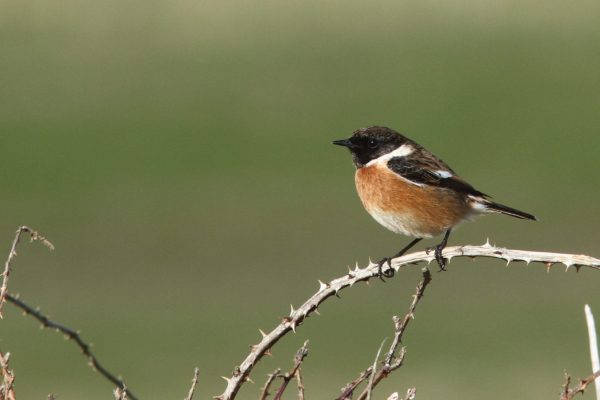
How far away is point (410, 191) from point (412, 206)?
139 mm

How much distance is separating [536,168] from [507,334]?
7514 mm

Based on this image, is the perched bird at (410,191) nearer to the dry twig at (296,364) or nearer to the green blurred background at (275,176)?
the dry twig at (296,364)

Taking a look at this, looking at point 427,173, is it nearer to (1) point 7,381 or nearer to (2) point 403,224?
(2) point 403,224

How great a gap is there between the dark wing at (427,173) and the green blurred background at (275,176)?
18.8 ft

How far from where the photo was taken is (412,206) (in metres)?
7.44

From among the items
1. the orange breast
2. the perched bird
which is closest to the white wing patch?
the perched bird

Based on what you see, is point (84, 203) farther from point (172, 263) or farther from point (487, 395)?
point (487, 395)

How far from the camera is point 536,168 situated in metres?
23.7

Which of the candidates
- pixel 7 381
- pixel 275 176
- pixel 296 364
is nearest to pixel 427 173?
pixel 296 364

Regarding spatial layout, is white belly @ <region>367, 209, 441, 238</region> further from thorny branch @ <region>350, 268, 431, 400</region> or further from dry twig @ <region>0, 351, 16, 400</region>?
dry twig @ <region>0, 351, 16, 400</region>

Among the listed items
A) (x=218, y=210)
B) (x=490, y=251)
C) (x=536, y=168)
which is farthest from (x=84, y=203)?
(x=490, y=251)

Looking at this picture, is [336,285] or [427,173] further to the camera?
[427,173]

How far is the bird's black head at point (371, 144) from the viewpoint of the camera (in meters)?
7.89

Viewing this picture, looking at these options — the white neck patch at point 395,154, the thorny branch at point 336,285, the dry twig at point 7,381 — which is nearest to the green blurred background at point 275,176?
the white neck patch at point 395,154
